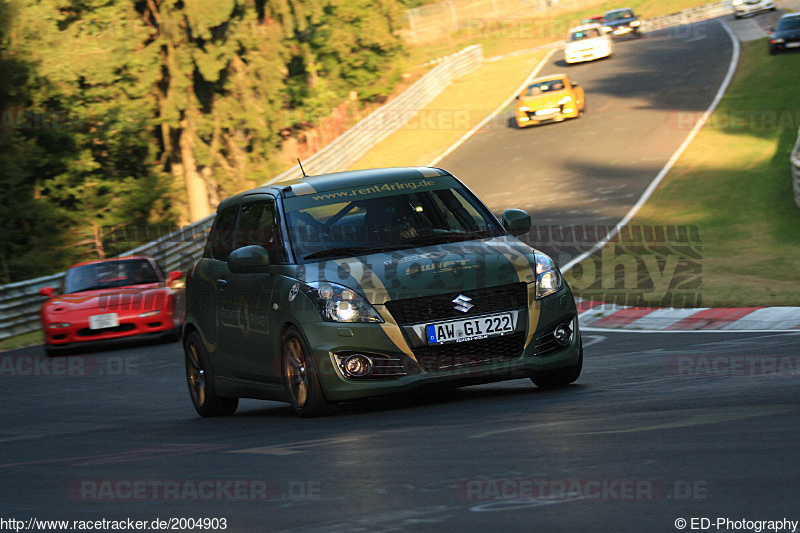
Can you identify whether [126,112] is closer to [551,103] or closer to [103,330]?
[551,103]

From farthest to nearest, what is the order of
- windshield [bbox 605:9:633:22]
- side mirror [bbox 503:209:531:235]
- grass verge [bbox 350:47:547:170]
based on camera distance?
windshield [bbox 605:9:633:22], grass verge [bbox 350:47:547:170], side mirror [bbox 503:209:531:235]

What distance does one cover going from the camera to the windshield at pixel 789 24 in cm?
4291

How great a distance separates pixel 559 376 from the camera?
8289 millimetres

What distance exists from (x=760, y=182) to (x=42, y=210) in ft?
63.2

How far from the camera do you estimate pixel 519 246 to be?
8266 mm

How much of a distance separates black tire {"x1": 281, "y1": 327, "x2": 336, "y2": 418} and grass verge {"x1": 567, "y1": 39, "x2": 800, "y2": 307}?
25.3 feet

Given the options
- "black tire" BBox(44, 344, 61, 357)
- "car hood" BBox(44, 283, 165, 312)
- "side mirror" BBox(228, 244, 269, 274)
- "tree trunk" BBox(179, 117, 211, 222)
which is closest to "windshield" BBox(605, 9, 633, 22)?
"tree trunk" BBox(179, 117, 211, 222)

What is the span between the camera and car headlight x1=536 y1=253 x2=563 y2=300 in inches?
313

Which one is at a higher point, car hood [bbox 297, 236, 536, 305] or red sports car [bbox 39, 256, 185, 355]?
car hood [bbox 297, 236, 536, 305]

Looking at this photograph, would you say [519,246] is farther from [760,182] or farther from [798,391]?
[760,182]

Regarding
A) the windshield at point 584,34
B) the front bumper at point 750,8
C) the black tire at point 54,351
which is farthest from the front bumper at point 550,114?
the front bumper at point 750,8

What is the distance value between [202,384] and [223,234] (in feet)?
4.10

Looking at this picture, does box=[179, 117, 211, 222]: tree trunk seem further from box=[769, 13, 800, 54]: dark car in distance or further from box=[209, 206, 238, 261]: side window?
box=[209, 206, 238, 261]: side window

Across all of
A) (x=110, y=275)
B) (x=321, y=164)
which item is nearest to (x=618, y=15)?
(x=321, y=164)
